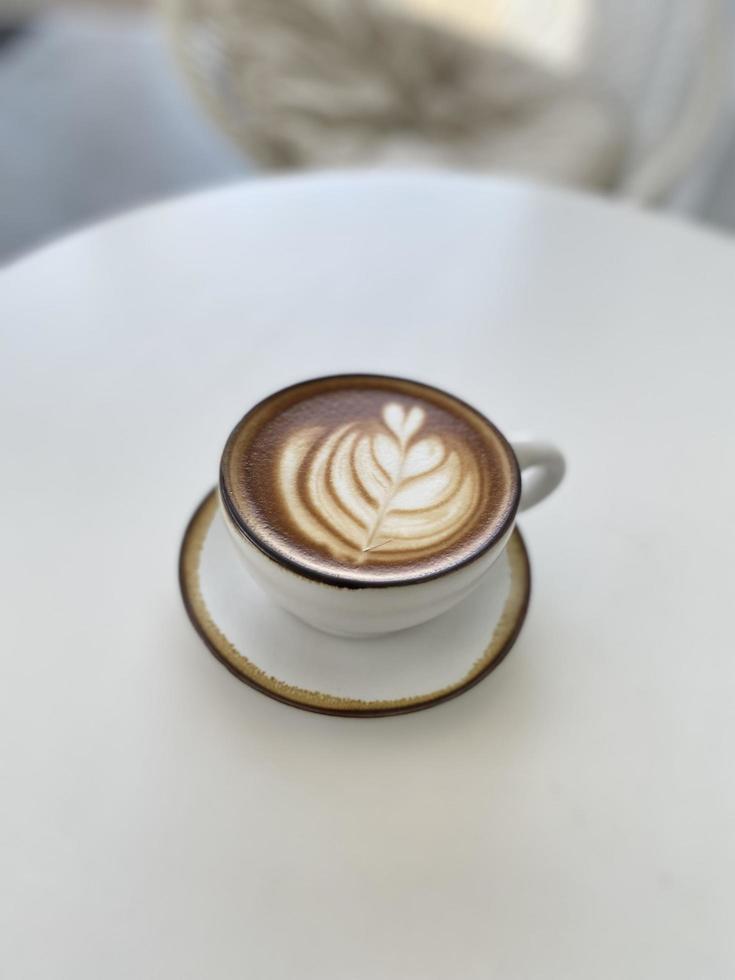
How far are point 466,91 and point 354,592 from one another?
127 cm

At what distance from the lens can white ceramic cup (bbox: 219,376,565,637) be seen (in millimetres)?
383

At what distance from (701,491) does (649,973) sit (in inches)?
12.2

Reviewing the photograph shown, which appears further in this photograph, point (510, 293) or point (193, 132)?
point (193, 132)

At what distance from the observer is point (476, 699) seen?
44cm

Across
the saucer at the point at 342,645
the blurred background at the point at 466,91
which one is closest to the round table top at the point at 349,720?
the saucer at the point at 342,645

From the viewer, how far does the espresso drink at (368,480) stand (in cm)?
40

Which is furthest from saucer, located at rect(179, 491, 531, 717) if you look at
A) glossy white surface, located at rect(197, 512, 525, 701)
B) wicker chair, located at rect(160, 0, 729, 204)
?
wicker chair, located at rect(160, 0, 729, 204)

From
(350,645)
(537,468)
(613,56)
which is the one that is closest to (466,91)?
(613,56)

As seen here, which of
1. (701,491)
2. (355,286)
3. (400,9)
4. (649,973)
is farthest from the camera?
(400,9)

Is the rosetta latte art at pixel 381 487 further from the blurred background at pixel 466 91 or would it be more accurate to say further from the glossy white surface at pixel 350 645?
the blurred background at pixel 466 91

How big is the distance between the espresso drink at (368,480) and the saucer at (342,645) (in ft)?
0.19

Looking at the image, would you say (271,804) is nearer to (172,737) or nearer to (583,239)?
(172,737)

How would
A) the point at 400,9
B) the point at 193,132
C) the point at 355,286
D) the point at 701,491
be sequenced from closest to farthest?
the point at 701,491
the point at 355,286
the point at 400,9
the point at 193,132

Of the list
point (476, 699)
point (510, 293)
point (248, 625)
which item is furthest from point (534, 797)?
point (510, 293)
